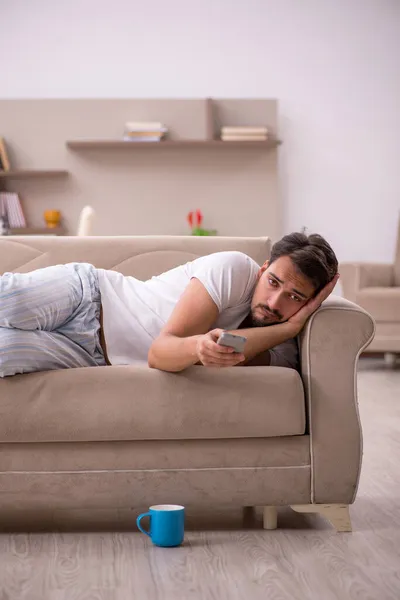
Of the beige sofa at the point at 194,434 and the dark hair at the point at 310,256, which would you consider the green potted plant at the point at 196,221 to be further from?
the beige sofa at the point at 194,434

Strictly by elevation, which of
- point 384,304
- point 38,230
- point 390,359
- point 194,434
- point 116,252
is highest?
point 116,252

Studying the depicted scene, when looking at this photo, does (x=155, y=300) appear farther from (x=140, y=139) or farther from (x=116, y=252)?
(x=140, y=139)

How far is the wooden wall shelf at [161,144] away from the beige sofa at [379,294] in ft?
4.35

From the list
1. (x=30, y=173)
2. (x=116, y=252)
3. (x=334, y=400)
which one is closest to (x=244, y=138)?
(x=30, y=173)

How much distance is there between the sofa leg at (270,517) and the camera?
2.24 m

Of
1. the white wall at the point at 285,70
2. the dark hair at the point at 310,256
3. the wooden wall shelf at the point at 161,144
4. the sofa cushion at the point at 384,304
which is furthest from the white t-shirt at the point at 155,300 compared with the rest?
the white wall at the point at 285,70

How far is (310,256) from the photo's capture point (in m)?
2.23

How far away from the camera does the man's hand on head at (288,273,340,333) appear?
2238mm

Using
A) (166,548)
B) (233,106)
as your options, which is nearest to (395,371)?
(233,106)

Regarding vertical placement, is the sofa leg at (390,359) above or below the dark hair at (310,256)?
below

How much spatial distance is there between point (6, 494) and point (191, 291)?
2.33 feet

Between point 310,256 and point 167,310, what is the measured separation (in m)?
0.45

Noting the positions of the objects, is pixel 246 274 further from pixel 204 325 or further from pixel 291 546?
pixel 291 546

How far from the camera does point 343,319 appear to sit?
87.2 inches
